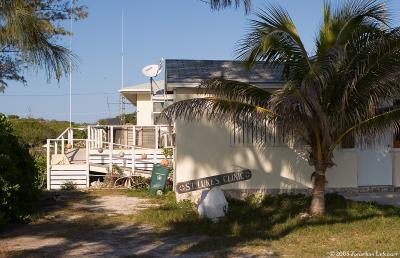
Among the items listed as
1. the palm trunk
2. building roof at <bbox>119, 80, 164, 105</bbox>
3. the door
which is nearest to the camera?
the palm trunk

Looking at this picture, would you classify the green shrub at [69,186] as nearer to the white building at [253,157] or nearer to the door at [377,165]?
the white building at [253,157]

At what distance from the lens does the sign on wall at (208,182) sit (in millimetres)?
9881

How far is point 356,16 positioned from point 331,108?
1.68m

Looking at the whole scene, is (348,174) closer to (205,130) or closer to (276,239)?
(205,130)

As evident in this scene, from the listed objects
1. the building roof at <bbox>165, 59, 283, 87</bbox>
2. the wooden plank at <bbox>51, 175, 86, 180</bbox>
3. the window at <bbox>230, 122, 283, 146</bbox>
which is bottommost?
the wooden plank at <bbox>51, 175, 86, 180</bbox>

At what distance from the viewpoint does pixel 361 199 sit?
39.9ft

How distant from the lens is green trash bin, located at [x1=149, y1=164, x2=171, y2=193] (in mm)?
14219

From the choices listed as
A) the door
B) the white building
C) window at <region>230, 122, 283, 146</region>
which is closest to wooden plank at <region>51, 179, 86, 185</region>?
the white building

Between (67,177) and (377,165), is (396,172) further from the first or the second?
(67,177)

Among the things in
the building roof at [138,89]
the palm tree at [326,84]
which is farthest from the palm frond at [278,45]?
the building roof at [138,89]

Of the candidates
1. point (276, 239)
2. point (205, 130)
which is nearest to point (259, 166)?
point (205, 130)

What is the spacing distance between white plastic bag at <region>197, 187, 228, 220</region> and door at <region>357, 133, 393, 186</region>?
4569 mm

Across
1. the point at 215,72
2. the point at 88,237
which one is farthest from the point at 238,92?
the point at 88,237

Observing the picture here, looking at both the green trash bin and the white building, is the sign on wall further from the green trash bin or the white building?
the green trash bin
